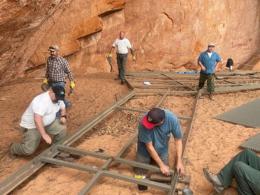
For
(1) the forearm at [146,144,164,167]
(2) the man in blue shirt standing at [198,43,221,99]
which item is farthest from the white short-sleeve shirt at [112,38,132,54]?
(1) the forearm at [146,144,164,167]

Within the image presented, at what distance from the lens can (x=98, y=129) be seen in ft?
28.4

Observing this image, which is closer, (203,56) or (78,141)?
(78,141)

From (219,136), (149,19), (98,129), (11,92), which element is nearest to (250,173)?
(219,136)

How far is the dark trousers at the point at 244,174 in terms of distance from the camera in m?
5.21

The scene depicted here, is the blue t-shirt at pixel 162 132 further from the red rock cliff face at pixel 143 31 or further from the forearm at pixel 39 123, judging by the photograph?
the red rock cliff face at pixel 143 31

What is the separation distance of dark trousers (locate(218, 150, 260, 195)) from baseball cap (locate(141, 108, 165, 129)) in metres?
1.26

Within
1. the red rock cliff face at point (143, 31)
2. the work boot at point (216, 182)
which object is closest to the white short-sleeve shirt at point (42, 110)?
the work boot at point (216, 182)

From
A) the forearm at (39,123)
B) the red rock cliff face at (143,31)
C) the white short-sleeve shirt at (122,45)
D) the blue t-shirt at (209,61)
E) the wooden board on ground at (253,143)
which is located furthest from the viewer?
the red rock cliff face at (143,31)

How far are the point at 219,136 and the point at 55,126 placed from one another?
11.7ft

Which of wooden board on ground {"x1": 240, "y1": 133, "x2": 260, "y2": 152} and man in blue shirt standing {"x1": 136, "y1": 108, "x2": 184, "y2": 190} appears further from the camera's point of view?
wooden board on ground {"x1": 240, "y1": 133, "x2": 260, "y2": 152}

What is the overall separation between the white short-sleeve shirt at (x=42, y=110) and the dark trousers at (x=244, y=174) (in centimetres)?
305

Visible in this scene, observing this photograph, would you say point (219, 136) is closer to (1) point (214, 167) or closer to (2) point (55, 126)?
(1) point (214, 167)

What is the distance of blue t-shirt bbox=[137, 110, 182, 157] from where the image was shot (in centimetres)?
583

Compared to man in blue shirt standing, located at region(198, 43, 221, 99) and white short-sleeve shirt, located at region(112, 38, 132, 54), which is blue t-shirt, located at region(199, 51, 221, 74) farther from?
white short-sleeve shirt, located at region(112, 38, 132, 54)
